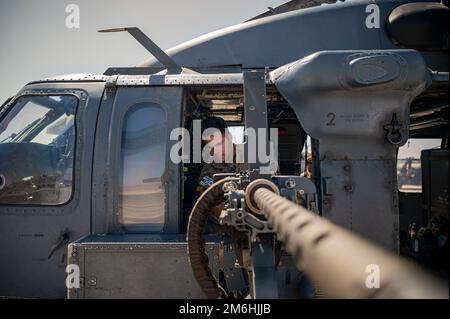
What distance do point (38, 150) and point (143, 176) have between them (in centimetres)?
110

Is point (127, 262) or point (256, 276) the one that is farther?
point (127, 262)

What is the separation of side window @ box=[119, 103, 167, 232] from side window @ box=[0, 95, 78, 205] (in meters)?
0.53

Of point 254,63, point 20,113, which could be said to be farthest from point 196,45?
point 20,113

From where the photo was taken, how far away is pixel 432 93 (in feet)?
13.5

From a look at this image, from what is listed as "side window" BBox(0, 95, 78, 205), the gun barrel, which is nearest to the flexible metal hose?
the gun barrel

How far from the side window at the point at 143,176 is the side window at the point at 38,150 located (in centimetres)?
53

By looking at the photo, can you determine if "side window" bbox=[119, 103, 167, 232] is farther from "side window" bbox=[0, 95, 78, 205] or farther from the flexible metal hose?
the flexible metal hose

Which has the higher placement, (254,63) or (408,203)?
(254,63)

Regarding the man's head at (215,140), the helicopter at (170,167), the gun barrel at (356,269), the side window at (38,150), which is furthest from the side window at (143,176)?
the gun barrel at (356,269)

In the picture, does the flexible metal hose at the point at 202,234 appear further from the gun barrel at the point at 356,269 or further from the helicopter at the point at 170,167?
the gun barrel at the point at 356,269

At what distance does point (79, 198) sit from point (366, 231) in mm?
2666

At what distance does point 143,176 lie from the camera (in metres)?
3.45

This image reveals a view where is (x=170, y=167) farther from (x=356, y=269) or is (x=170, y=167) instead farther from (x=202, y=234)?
(x=356, y=269)
